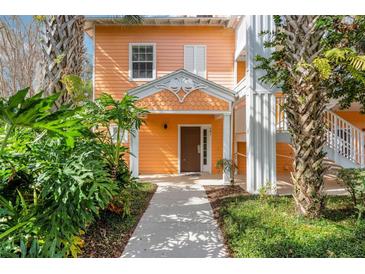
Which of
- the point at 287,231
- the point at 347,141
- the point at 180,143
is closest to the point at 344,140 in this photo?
the point at 347,141

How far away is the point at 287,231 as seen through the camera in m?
3.54

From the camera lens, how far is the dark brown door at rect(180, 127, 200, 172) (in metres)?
10.1

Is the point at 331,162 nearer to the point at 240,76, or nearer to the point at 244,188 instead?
the point at 244,188

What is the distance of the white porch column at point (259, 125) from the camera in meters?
6.33

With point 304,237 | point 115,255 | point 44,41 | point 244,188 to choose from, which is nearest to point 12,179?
point 115,255

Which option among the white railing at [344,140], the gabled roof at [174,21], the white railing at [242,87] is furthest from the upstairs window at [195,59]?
the white railing at [344,140]

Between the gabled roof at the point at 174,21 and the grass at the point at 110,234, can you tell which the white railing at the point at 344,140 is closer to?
the gabled roof at the point at 174,21

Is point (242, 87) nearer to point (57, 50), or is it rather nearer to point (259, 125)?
point (259, 125)

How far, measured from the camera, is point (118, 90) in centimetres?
938

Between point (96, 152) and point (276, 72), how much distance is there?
391cm

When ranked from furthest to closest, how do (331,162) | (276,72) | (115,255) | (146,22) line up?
(146,22)
(331,162)
(276,72)
(115,255)

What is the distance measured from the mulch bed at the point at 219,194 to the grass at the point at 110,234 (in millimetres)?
1416

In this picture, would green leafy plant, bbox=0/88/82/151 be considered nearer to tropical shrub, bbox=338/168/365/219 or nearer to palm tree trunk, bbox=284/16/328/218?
palm tree trunk, bbox=284/16/328/218

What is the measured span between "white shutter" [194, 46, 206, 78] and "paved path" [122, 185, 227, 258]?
5157 mm
